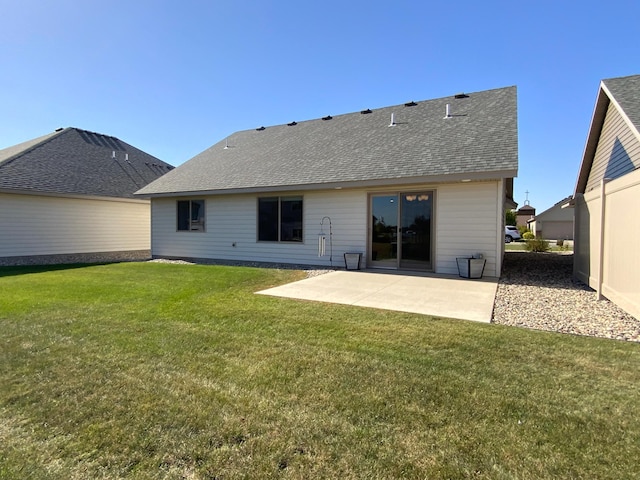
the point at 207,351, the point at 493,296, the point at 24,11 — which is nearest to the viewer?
the point at 207,351

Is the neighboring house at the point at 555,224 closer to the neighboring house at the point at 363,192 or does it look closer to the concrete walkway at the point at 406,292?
the neighboring house at the point at 363,192

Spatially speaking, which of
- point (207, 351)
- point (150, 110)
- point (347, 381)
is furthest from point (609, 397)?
point (150, 110)

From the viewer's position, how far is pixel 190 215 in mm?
13773

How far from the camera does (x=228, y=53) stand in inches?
506

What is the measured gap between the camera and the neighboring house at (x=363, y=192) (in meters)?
8.99

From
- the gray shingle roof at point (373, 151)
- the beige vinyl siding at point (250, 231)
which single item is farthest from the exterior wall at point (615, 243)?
the beige vinyl siding at point (250, 231)

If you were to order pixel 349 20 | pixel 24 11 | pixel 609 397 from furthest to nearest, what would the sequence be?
pixel 349 20
pixel 24 11
pixel 609 397

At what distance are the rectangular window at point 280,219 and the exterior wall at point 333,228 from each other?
208mm

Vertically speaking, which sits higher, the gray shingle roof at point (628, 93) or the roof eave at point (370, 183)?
the gray shingle roof at point (628, 93)

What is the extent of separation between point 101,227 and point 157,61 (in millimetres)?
7843

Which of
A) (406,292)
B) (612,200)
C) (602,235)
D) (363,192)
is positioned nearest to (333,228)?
(363,192)

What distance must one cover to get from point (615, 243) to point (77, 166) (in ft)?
64.9

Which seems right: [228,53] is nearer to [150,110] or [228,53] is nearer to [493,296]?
[150,110]

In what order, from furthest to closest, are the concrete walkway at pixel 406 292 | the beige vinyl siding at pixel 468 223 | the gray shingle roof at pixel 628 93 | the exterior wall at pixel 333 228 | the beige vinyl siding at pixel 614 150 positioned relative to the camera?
1. the exterior wall at pixel 333 228
2. the beige vinyl siding at pixel 468 223
3. the beige vinyl siding at pixel 614 150
4. the gray shingle roof at pixel 628 93
5. the concrete walkway at pixel 406 292
